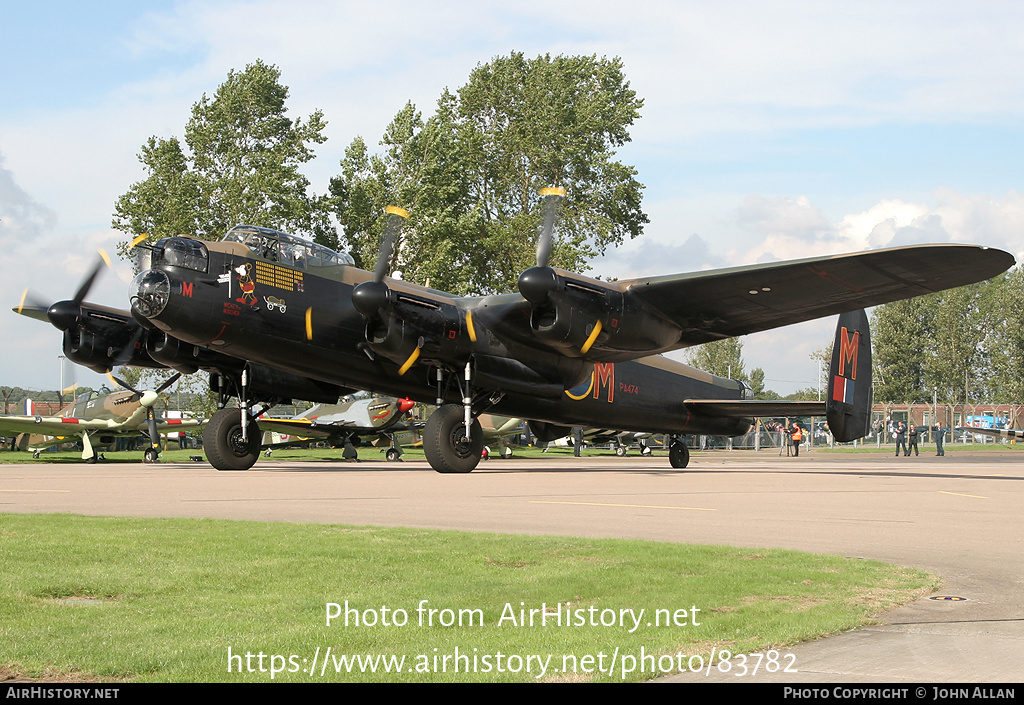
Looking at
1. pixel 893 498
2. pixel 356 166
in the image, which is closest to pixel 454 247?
pixel 356 166

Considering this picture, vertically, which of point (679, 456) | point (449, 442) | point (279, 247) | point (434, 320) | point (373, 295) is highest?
point (279, 247)

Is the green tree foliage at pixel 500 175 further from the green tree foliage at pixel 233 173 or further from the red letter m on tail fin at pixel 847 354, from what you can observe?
the red letter m on tail fin at pixel 847 354

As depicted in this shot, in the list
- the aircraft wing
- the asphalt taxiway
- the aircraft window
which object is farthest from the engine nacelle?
the aircraft wing

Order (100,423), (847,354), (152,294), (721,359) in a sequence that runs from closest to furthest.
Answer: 1. (152,294)
2. (847,354)
3. (100,423)
4. (721,359)

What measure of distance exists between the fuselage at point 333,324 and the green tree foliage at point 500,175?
2332 centimetres

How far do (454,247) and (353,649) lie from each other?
1635 inches

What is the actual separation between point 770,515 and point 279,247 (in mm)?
12496

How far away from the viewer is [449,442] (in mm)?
20359

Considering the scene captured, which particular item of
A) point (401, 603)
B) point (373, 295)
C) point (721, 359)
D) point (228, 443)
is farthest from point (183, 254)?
point (721, 359)

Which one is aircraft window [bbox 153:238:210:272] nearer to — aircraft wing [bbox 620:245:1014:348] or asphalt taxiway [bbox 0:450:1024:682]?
asphalt taxiway [bbox 0:450:1024:682]

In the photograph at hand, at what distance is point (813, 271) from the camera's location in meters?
18.2

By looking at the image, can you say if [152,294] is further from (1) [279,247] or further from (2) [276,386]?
(2) [276,386]

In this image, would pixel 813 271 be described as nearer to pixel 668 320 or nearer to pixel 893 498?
pixel 668 320

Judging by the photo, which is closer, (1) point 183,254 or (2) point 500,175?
(1) point 183,254
